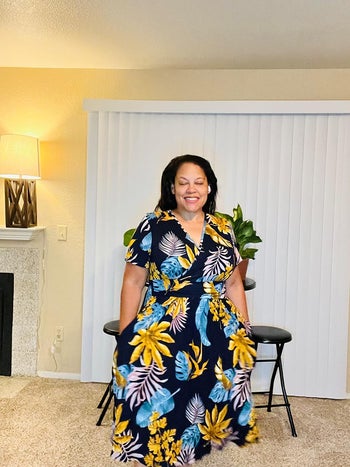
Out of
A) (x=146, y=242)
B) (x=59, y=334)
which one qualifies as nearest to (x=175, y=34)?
(x=146, y=242)

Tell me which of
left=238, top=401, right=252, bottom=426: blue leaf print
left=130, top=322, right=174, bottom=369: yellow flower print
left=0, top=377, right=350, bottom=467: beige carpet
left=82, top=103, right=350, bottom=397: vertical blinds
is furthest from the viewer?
left=82, top=103, right=350, bottom=397: vertical blinds

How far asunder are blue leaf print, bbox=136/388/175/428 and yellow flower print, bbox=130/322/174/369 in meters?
0.10

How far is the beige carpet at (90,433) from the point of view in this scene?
2189 mm

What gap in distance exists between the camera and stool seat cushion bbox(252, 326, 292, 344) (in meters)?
2.47

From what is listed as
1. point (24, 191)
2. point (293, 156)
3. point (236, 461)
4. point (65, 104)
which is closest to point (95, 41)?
point (65, 104)

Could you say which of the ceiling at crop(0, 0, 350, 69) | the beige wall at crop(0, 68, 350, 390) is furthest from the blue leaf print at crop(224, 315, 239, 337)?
the beige wall at crop(0, 68, 350, 390)

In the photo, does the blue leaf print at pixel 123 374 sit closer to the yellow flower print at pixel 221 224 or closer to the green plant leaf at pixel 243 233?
the yellow flower print at pixel 221 224

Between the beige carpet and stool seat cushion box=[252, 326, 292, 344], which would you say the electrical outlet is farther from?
stool seat cushion box=[252, 326, 292, 344]

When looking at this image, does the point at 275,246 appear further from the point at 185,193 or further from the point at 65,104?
the point at 65,104

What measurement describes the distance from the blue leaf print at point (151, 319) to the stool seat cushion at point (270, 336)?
1.01 meters

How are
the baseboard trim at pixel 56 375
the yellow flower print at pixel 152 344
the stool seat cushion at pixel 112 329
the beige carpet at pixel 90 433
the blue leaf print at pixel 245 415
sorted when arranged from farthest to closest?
the baseboard trim at pixel 56 375
the stool seat cushion at pixel 112 329
the beige carpet at pixel 90 433
the blue leaf print at pixel 245 415
the yellow flower print at pixel 152 344

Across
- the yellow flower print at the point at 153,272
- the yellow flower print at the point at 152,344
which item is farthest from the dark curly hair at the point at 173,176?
the yellow flower print at the point at 152,344

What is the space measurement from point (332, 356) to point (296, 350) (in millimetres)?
234

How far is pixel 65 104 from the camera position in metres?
3.17
